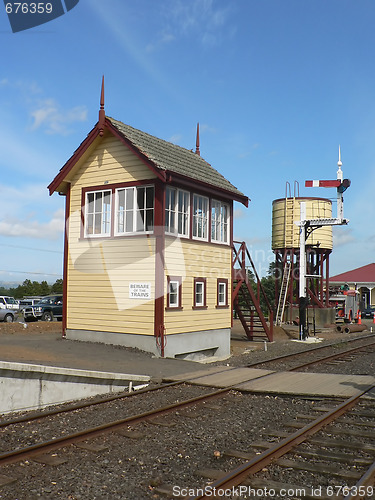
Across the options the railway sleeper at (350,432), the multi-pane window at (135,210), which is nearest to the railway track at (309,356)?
the multi-pane window at (135,210)

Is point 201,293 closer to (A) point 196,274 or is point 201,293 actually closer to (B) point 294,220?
(A) point 196,274

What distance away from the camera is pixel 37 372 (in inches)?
A: 431

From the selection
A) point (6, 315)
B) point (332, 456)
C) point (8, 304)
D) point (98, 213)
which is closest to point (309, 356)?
point (98, 213)

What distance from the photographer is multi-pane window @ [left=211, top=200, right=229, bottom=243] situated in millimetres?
18797

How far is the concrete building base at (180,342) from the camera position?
15703 millimetres

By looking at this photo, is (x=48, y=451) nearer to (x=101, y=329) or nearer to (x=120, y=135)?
(x=101, y=329)

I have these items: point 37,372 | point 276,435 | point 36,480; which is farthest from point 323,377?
point 36,480

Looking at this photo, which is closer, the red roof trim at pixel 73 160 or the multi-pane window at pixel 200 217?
the red roof trim at pixel 73 160

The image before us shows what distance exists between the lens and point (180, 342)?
1647 centimetres

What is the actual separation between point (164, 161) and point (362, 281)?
45.7 metres

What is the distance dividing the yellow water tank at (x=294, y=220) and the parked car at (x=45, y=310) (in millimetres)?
15999

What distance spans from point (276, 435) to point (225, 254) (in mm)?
12517

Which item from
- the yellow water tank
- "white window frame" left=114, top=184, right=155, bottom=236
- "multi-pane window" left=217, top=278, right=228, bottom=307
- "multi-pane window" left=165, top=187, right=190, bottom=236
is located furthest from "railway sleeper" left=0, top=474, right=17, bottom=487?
the yellow water tank

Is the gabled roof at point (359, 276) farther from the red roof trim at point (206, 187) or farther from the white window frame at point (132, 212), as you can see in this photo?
the white window frame at point (132, 212)
